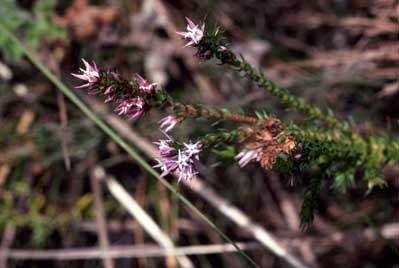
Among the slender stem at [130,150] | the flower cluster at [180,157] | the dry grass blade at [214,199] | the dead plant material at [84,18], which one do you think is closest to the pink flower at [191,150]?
the flower cluster at [180,157]

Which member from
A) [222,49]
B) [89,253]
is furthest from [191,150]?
[89,253]

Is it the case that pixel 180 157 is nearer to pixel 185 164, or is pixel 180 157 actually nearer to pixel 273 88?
pixel 185 164

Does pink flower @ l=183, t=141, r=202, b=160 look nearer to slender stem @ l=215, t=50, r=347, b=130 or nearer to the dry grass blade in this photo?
slender stem @ l=215, t=50, r=347, b=130

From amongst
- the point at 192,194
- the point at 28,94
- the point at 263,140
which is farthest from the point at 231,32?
the point at 263,140

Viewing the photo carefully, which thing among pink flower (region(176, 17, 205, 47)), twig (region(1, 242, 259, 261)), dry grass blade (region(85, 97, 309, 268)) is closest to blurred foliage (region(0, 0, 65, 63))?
dry grass blade (region(85, 97, 309, 268))

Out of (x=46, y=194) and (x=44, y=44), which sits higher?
(x=44, y=44)

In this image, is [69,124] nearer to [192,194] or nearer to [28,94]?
[28,94]

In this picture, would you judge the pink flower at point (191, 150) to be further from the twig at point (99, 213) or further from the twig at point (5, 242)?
the twig at point (5, 242)
